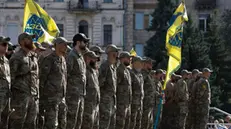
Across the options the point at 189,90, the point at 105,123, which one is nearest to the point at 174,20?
the point at 189,90

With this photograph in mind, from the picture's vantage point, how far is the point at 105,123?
48.3 ft

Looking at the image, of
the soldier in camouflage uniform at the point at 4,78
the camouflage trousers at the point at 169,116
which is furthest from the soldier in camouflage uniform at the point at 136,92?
the soldier in camouflage uniform at the point at 4,78

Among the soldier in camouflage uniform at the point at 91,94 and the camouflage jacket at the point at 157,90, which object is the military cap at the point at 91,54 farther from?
the camouflage jacket at the point at 157,90

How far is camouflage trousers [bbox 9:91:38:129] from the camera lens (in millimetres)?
11781

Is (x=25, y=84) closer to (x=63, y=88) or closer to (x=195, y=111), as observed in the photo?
(x=63, y=88)

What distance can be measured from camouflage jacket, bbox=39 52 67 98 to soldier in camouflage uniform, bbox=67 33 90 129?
0.46 m

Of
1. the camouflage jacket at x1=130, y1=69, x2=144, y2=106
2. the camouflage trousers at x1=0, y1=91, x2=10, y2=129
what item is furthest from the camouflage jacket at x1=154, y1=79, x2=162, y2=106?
the camouflage trousers at x1=0, y1=91, x2=10, y2=129

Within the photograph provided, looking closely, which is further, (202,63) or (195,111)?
(202,63)

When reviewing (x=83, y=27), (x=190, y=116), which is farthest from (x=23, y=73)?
(x=83, y=27)

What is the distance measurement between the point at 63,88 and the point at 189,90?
895cm

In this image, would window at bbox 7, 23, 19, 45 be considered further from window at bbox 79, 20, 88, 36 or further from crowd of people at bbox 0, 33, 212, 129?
crowd of people at bbox 0, 33, 212, 129

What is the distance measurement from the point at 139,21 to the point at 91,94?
1815 inches

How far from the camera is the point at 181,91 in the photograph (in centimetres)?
A: 1997

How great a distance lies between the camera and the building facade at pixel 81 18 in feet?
186
